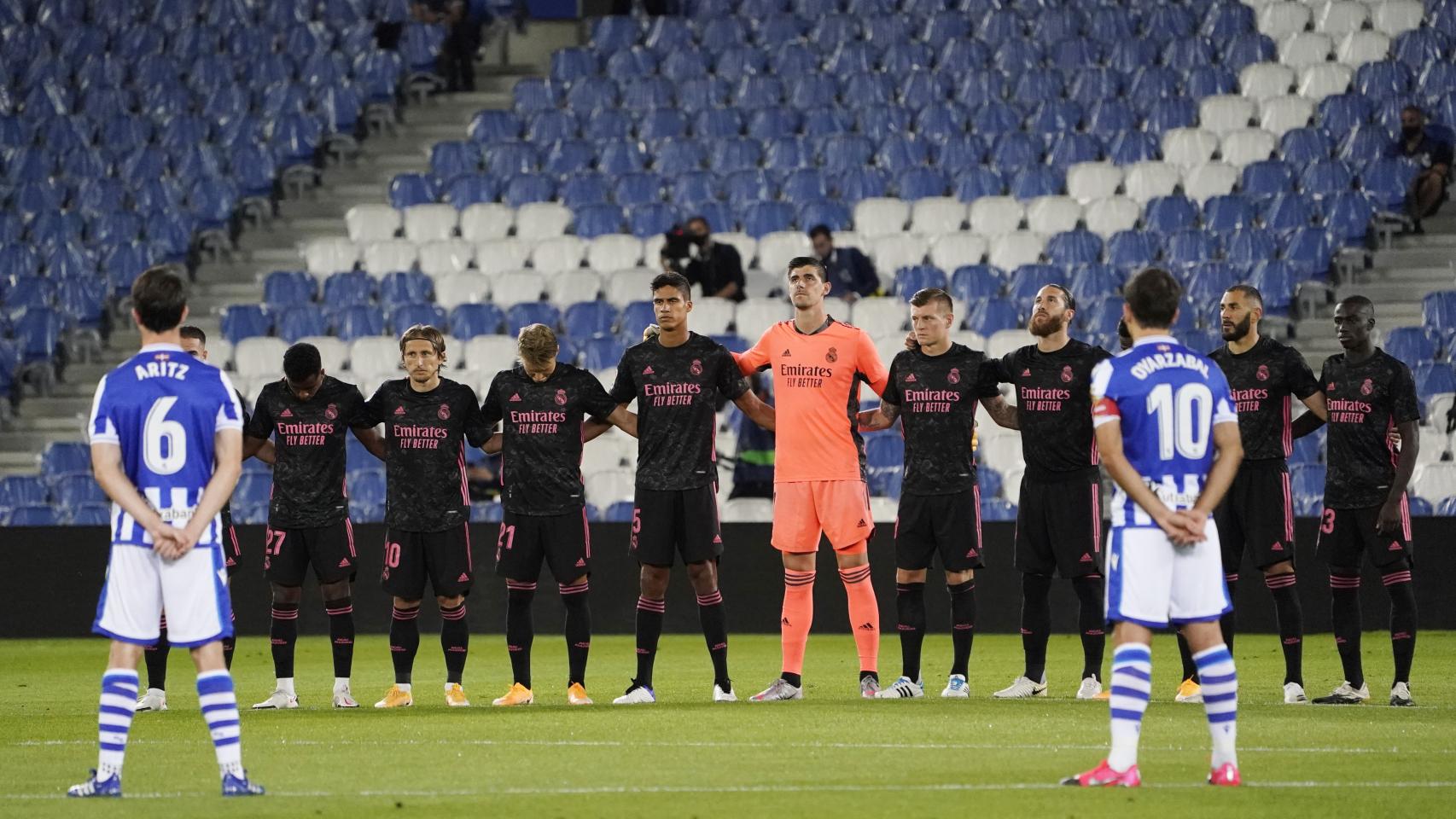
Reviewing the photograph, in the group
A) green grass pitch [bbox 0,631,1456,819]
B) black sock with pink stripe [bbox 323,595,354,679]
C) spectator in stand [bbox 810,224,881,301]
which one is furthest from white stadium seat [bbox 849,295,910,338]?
black sock with pink stripe [bbox 323,595,354,679]

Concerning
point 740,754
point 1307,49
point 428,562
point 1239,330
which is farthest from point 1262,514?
point 1307,49

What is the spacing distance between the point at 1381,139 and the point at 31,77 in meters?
17.6

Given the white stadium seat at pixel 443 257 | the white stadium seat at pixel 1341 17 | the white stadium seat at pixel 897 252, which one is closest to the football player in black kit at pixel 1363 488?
the white stadium seat at pixel 897 252

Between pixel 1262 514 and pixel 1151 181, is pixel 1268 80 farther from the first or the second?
pixel 1262 514

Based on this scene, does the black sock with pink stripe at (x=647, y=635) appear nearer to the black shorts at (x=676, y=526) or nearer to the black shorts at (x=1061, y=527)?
the black shorts at (x=676, y=526)

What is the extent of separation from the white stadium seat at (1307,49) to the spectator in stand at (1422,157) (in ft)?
6.16

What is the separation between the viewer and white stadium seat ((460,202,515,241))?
22.5m

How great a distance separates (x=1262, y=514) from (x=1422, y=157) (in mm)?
11206

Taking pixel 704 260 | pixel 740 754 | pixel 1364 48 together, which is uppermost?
pixel 1364 48

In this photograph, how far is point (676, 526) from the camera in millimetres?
10961

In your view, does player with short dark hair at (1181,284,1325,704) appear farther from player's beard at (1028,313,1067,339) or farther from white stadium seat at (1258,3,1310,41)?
white stadium seat at (1258,3,1310,41)

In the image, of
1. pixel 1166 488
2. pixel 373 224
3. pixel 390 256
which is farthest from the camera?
pixel 373 224

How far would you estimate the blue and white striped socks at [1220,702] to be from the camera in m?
7.07

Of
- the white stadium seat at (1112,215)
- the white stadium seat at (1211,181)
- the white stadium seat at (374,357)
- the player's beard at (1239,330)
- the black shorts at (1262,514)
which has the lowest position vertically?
the black shorts at (1262,514)
